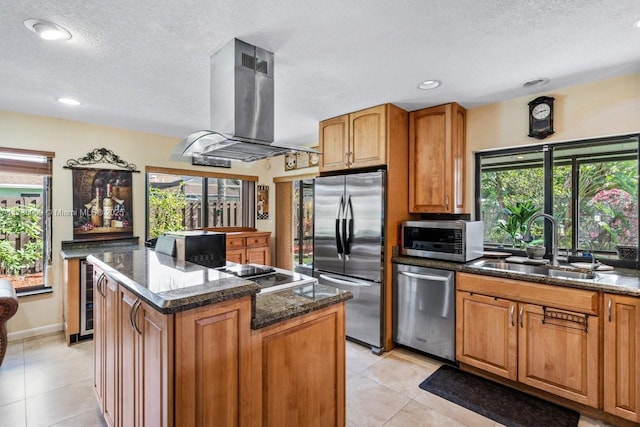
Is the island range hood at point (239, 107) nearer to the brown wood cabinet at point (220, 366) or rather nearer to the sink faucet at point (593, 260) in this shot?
the brown wood cabinet at point (220, 366)

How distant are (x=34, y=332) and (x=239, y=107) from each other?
356cm

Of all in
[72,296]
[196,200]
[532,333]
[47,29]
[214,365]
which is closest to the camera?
[214,365]

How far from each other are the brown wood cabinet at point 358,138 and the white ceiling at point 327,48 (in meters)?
0.16

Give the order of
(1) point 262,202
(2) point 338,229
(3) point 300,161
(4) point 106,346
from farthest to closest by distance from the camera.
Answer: (1) point 262,202, (3) point 300,161, (2) point 338,229, (4) point 106,346

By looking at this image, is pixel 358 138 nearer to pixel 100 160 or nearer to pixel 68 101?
pixel 68 101

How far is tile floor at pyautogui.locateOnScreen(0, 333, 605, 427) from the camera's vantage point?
2.17m

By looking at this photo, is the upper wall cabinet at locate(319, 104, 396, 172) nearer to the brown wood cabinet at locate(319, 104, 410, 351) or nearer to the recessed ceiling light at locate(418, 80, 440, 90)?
the brown wood cabinet at locate(319, 104, 410, 351)

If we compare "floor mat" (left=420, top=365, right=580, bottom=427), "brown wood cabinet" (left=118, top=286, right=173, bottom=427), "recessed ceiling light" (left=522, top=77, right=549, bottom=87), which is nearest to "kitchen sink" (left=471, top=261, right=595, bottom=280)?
"floor mat" (left=420, top=365, right=580, bottom=427)

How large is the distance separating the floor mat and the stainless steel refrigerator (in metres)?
0.70

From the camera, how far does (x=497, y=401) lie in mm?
2389

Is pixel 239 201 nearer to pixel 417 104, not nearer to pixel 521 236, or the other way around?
pixel 417 104

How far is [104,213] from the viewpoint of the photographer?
3.94m

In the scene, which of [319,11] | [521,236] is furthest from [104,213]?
[521,236]

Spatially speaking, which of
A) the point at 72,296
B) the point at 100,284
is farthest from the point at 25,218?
the point at 100,284
